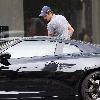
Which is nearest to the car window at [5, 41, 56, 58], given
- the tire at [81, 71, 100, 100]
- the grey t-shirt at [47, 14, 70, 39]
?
the tire at [81, 71, 100, 100]

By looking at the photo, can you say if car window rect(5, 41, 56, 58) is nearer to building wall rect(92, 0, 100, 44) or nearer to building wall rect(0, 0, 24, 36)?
building wall rect(0, 0, 24, 36)

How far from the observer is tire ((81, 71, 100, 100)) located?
8.93 metres

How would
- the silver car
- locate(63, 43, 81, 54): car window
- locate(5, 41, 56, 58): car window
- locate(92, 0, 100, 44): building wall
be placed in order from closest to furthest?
the silver car
locate(5, 41, 56, 58): car window
locate(63, 43, 81, 54): car window
locate(92, 0, 100, 44): building wall

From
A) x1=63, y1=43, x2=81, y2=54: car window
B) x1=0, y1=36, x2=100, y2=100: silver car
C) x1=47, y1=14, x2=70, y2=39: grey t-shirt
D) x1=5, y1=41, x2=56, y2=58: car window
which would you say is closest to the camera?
x1=0, y1=36, x2=100, y2=100: silver car

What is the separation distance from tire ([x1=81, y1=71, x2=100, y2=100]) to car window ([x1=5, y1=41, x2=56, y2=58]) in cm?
88

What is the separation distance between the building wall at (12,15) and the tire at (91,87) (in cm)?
681

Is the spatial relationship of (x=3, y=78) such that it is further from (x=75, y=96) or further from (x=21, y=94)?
(x=75, y=96)

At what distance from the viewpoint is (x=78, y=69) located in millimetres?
8945

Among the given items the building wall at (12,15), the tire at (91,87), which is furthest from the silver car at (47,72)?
the building wall at (12,15)

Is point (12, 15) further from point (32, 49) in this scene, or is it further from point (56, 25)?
point (32, 49)

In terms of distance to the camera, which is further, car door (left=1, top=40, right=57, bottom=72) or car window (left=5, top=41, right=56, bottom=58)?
car window (left=5, top=41, right=56, bottom=58)

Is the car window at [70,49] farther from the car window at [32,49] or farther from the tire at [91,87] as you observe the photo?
the tire at [91,87]

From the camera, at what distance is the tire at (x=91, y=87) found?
8.93 metres

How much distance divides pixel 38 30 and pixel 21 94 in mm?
6903
